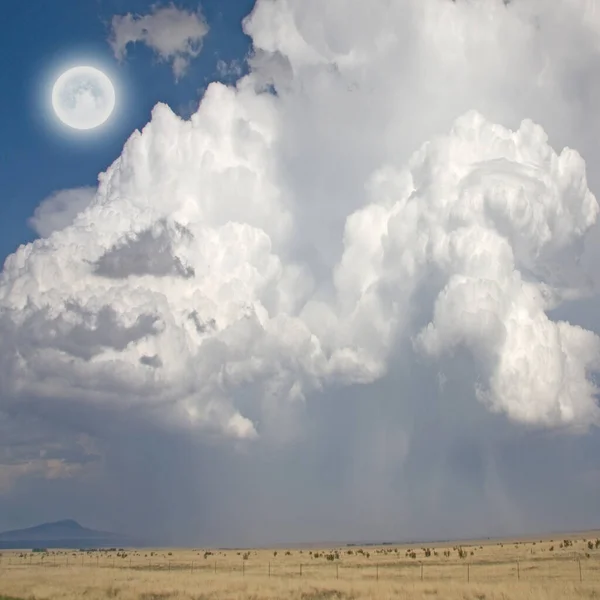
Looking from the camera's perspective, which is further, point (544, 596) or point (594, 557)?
point (594, 557)

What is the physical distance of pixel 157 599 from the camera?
5434 cm

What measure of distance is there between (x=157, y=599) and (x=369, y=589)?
1670 cm

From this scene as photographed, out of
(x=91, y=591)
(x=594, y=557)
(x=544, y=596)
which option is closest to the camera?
(x=544, y=596)

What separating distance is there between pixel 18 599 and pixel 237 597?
17.6m

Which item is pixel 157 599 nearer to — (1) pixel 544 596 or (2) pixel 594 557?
(1) pixel 544 596

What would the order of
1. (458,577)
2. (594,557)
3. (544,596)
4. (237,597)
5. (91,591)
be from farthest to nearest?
1. (594,557)
2. (458,577)
3. (91,591)
4. (237,597)
5. (544,596)

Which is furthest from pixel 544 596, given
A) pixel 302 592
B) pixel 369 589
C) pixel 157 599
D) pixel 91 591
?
pixel 91 591

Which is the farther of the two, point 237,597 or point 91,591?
point 91,591

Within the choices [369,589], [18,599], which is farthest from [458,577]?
[18,599]

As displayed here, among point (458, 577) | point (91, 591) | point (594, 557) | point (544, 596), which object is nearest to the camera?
point (544, 596)

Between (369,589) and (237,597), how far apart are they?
34.0 ft

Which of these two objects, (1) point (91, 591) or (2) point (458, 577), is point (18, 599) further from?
(2) point (458, 577)

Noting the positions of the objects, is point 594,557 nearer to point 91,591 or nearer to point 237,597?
point 237,597

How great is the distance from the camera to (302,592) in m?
55.7
